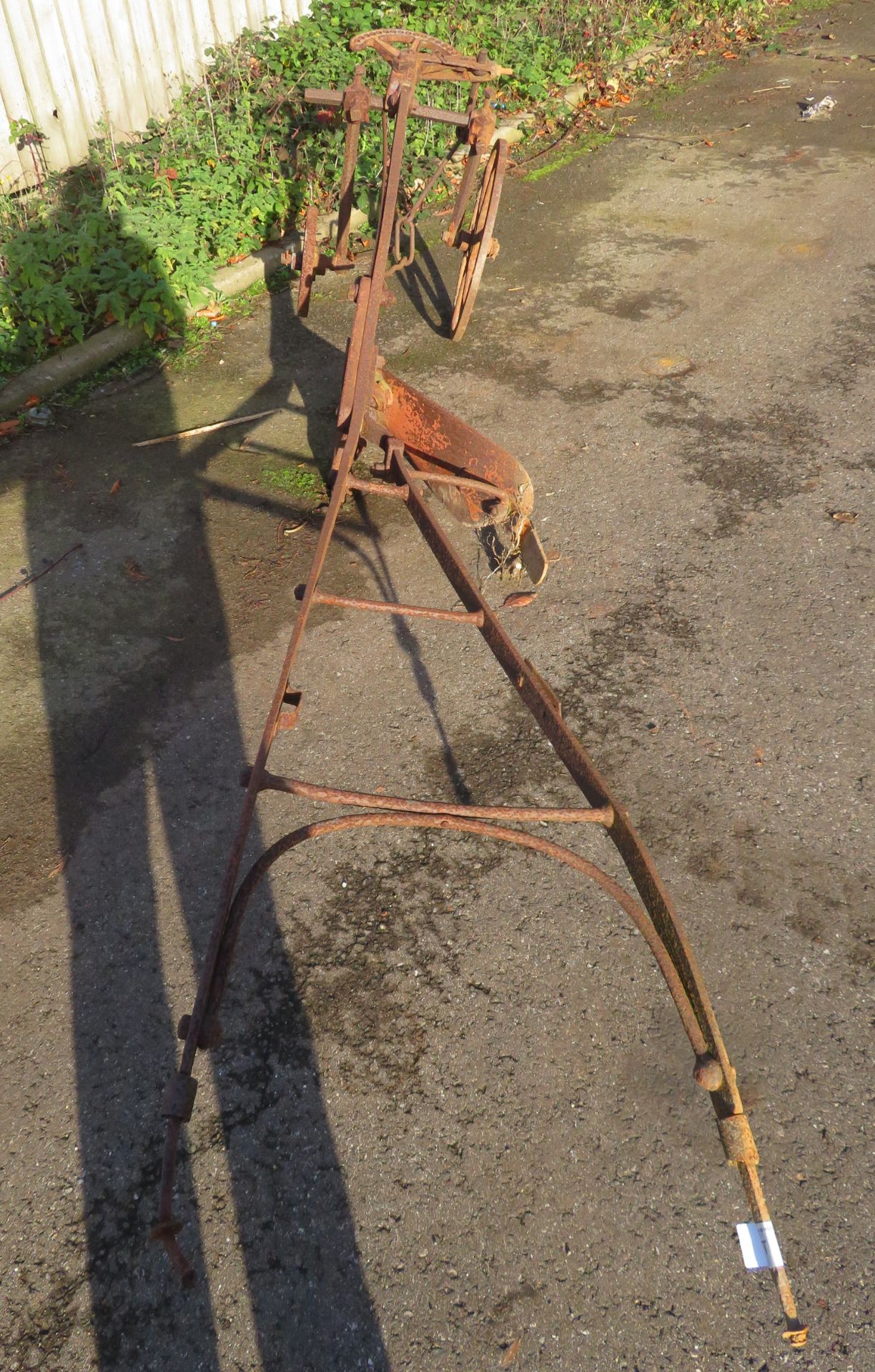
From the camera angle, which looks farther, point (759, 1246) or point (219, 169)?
point (219, 169)

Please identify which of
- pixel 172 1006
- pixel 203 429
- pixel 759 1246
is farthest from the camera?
pixel 203 429

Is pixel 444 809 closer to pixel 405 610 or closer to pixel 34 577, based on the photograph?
pixel 405 610

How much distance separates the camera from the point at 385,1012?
8.86ft

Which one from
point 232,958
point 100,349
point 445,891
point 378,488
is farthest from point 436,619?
point 100,349

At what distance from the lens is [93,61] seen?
641 centimetres

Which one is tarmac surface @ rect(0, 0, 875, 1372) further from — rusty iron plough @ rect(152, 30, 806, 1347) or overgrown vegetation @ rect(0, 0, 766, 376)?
overgrown vegetation @ rect(0, 0, 766, 376)

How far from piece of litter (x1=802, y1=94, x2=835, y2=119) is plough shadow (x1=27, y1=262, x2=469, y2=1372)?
6.22 metres

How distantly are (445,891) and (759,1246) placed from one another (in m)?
1.27

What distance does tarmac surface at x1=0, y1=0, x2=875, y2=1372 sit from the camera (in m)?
2.23

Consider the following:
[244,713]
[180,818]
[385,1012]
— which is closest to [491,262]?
[244,713]

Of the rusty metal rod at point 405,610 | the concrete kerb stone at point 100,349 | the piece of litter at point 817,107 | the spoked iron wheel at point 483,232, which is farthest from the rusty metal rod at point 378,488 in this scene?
the piece of litter at point 817,107

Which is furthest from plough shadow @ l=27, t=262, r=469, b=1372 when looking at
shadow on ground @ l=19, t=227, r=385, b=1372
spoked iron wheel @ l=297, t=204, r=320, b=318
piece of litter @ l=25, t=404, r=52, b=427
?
spoked iron wheel @ l=297, t=204, r=320, b=318

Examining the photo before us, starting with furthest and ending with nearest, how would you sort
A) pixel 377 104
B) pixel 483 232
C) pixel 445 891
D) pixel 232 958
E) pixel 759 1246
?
1. pixel 483 232
2. pixel 377 104
3. pixel 445 891
4. pixel 759 1246
5. pixel 232 958

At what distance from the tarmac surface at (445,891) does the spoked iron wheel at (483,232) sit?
0.48m
